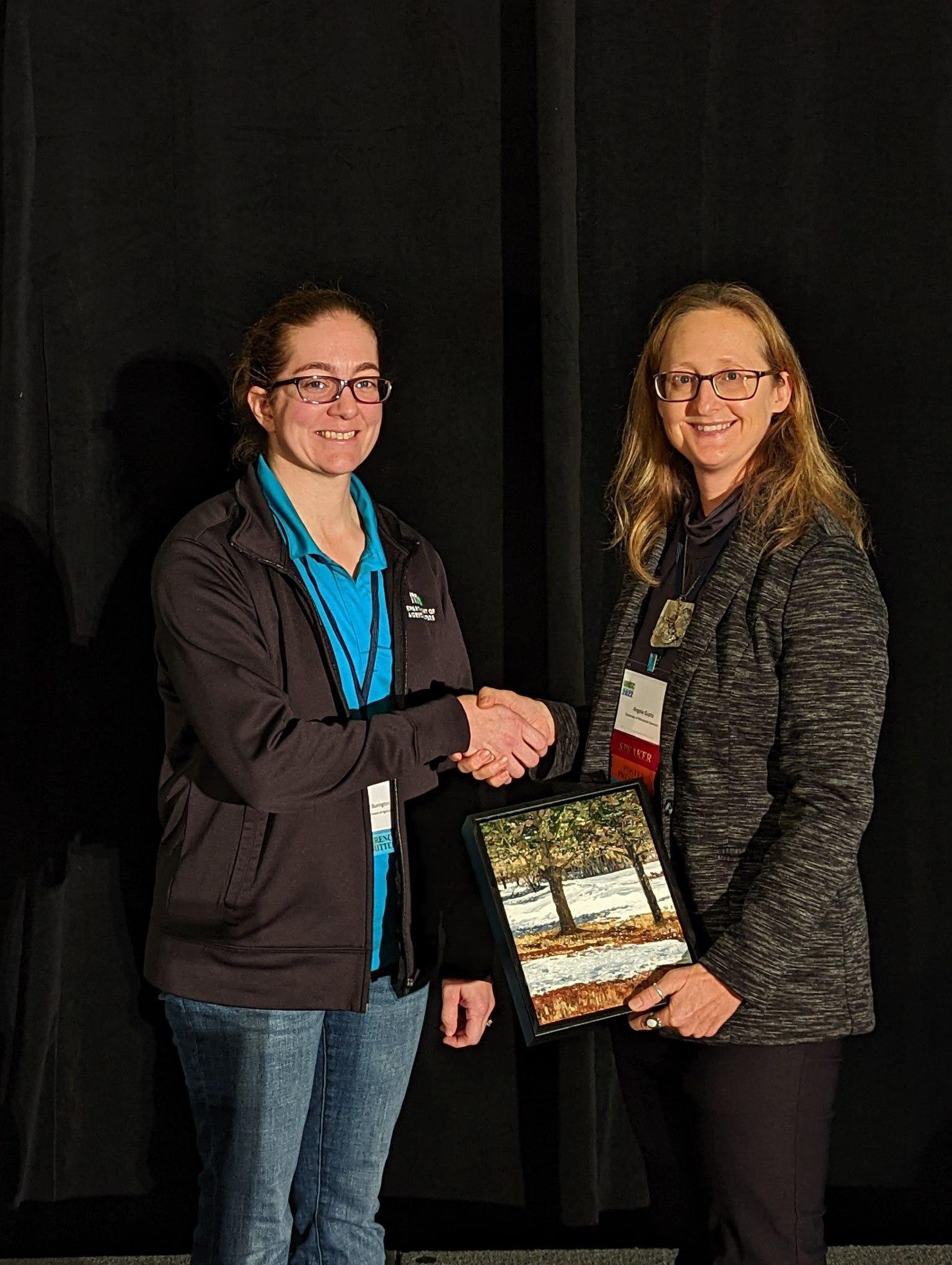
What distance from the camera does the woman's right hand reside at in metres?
1.93

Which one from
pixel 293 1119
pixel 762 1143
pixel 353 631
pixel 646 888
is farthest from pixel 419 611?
pixel 762 1143

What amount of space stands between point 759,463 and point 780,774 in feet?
1.63

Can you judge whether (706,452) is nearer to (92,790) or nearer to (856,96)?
(856,96)

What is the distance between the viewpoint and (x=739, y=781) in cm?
167

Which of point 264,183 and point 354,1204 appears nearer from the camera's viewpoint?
point 354,1204

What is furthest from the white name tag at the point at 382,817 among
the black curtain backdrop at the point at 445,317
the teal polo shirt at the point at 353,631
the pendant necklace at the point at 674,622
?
the black curtain backdrop at the point at 445,317

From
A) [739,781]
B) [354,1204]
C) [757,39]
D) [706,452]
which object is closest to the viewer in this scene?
[739,781]

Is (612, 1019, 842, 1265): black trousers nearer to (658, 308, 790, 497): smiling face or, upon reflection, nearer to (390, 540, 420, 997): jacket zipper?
(390, 540, 420, 997): jacket zipper

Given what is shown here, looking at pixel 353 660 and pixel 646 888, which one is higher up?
pixel 353 660

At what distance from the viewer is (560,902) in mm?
1762

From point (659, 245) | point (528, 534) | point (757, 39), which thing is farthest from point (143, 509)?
point (757, 39)

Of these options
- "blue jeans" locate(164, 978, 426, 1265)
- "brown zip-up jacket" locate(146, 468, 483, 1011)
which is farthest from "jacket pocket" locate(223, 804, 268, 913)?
"blue jeans" locate(164, 978, 426, 1265)

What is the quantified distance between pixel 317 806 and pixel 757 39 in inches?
70.5

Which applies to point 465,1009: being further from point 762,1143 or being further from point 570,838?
point 762,1143
